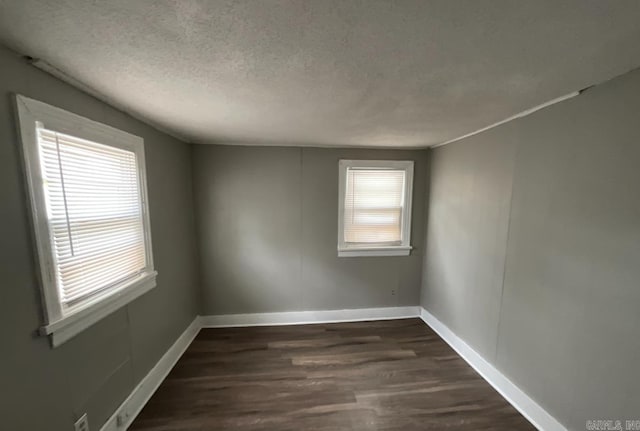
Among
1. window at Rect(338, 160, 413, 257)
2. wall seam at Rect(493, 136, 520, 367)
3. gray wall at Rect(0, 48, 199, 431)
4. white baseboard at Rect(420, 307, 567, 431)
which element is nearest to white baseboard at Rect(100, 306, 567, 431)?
white baseboard at Rect(420, 307, 567, 431)

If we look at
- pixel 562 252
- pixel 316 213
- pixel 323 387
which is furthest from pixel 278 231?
pixel 562 252

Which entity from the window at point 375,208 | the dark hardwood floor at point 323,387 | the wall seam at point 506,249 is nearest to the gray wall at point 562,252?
the wall seam at point 506,249

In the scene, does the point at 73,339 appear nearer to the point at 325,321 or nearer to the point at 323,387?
the point at 323,387

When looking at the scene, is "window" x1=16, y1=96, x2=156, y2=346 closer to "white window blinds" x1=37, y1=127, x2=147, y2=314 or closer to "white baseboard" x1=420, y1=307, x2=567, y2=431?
"white window blinds" x1=37, y1=127, x2=147, y2=314

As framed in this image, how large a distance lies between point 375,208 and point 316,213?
0.76 meters

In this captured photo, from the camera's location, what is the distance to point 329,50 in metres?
1.00

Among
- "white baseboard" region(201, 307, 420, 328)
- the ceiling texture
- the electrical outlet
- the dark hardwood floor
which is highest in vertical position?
the ceiling texture

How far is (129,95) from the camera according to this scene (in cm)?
148

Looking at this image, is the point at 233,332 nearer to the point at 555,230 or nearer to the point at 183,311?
the point at 183,311

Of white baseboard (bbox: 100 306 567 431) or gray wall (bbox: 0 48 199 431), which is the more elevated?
gray wall (bbox: 0 48 199 431)

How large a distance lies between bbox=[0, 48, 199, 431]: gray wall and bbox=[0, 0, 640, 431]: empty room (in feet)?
0.03

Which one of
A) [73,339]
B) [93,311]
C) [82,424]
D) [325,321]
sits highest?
[93,311]

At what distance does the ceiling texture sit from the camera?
0.79m

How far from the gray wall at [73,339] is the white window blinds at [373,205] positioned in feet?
6.47
